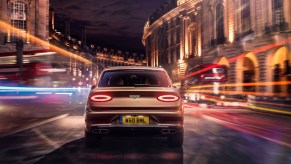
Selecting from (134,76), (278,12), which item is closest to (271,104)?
(278,12)

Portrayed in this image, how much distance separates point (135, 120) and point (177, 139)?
3.26 ft

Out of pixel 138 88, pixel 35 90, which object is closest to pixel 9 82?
pixel 35 90

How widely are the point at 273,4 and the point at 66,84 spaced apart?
1849cm

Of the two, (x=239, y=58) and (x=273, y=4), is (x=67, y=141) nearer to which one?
(x=273, y=4)

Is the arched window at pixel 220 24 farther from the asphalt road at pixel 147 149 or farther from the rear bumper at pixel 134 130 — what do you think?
the rear bumper at pixel 134 130

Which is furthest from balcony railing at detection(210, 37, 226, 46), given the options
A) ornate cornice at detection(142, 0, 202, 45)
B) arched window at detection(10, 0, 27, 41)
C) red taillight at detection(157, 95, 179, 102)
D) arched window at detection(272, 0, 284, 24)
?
red taillight at detection(157, 95, 179, 102)

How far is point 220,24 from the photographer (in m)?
46.4

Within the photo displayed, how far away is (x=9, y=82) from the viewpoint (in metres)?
25.3

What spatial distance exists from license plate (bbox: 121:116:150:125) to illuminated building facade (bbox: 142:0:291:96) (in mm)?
22629

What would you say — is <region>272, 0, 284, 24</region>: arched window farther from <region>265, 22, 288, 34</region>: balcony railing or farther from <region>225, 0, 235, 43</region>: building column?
<region>225, 0, 235, 43</region>: building column

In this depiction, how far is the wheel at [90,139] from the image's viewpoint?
7076 millimetres

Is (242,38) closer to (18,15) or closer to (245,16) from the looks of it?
(245,16)

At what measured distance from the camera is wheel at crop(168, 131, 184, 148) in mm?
7164

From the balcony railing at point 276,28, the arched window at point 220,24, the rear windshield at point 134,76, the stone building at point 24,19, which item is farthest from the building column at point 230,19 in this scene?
the rear windshield at point 134,76
